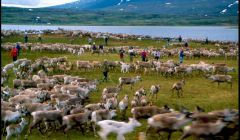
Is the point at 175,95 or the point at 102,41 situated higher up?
the point at 102,41

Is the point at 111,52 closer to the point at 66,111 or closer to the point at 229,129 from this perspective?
the point at 66,111

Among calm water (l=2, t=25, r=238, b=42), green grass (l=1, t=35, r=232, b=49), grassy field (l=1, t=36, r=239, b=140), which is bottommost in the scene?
grassy field (l=1, t=36, r=239, b=140)

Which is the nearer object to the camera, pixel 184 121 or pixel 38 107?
pixel 184 121

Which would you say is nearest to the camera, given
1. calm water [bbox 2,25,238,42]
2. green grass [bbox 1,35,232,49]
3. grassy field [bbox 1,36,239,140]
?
grassy field [bbox 1,36,239,140]

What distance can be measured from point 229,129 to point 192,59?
34.3 m

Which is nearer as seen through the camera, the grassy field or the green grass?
the grassy field

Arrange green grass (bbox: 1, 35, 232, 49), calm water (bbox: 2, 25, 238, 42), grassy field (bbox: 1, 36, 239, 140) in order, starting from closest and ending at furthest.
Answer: grassy field (bbox: 1, 36, 239, 140) < green grass (bbox: 1, 35, 232, 49) < calm water (bbox: 2, 25, 238, 42)

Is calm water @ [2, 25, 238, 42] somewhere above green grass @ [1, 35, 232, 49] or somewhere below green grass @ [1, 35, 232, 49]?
above

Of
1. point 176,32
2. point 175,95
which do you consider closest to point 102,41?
point 175,95

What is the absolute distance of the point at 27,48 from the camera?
48.7m

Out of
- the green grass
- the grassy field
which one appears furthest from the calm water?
the grassy field

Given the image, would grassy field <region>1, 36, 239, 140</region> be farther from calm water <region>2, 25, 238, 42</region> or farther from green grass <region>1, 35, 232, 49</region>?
calm water <region>2, 25, 238, 42</region>

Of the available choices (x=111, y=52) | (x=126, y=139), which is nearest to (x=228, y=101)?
(x=126, y=139)

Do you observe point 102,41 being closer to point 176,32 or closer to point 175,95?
point 175,95
